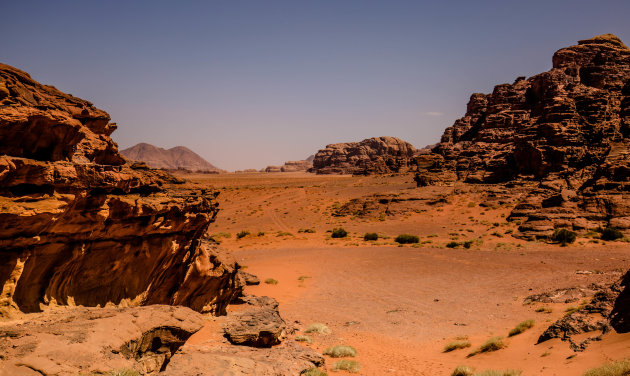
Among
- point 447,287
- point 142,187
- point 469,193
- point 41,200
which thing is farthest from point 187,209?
point 469,193

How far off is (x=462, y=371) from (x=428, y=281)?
11.2 m

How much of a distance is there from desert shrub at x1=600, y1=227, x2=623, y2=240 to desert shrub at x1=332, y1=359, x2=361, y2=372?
80.5ft

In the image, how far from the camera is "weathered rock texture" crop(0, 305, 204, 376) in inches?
184

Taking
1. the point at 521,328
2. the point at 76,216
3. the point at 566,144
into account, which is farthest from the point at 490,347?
the point at 566,144

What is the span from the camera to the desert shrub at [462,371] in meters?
A: 8.63

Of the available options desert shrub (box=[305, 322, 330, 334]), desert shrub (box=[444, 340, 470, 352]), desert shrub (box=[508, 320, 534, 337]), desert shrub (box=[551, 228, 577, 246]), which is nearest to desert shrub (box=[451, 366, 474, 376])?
desert shrub (box=[444, 340, 470, 352])

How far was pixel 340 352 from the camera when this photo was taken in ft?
34.8

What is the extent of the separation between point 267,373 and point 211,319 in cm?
370

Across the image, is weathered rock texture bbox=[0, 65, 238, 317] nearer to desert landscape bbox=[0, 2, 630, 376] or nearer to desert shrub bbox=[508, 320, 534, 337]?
desert landscape bbox=[0, 2, 630, 376]

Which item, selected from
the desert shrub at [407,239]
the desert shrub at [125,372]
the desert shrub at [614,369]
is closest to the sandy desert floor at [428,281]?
the desert shrub at [614,369]

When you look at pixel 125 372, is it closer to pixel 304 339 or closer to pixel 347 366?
pixel 347 366

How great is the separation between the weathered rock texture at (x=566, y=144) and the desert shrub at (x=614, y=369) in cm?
2462

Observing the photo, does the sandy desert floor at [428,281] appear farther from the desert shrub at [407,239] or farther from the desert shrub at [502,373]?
the desert shrub at [407,239]

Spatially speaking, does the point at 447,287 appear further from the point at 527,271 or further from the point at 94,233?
the point at 94,233
